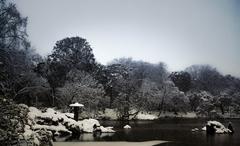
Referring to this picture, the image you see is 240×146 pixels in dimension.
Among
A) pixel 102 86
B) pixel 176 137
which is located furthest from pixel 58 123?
pixel 102 86

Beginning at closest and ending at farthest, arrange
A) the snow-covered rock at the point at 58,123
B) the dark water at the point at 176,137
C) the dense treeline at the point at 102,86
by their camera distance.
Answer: the dark water at the point at 176,137
the snow-covered rock at the point at 58,123
the dense treeline at the point at 102,86

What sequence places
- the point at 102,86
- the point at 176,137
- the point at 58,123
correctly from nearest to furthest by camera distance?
1. the point at 176,137
2. the point at 58,123
3. the point at 102,86

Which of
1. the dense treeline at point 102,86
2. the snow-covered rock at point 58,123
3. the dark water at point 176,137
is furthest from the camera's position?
the dense treeline at point 102,86

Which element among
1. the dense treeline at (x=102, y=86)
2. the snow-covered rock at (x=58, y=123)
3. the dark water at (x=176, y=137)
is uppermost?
the dense treeline at (x=102, y=86)

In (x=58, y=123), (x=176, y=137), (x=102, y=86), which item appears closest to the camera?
(x=176, y=137)

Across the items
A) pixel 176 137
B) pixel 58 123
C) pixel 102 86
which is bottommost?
pixel 176 137

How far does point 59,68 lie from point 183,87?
57.0 ft

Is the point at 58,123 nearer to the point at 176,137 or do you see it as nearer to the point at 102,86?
the point at 176,137

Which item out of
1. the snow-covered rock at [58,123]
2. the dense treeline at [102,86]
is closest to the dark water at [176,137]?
the snow-covered rock at [58,123]

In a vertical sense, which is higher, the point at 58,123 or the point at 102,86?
the point at 102,86

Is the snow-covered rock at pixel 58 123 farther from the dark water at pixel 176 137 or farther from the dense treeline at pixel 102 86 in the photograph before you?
the dense treeline at pixel 102 86

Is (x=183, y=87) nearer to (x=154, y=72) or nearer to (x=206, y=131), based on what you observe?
(x=154, y=72)

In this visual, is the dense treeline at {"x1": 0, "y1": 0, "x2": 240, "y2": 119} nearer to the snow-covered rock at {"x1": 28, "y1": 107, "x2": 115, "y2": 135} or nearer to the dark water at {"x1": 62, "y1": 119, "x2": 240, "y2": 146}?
the snow-covered rock at {"x1": 28, "y1": 107, "x2": 115, "y2": 135}

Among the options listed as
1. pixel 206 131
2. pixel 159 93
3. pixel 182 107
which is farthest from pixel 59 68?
pixel 206 131
